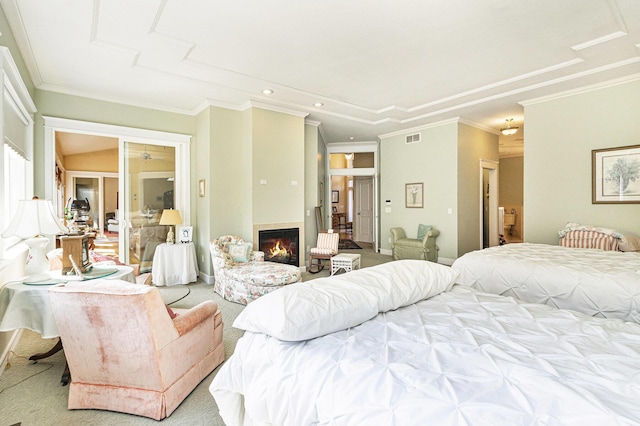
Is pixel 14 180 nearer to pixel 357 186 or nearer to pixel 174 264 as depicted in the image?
pixel 174 264

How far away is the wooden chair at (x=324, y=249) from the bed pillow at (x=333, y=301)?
11.8ft

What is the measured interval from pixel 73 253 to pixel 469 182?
645 cm

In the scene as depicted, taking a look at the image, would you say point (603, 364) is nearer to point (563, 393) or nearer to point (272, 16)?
point (563, 393)

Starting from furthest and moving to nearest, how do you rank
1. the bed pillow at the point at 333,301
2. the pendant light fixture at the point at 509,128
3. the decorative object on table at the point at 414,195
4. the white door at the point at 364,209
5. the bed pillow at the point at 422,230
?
the white door at the point at 364,209 → the decorative object on table at the point at 414,195 → the bed pillow at the point at 422,230 → the pendant light fixture at the point at 509,128 → the bed pillow at the point at 333,301

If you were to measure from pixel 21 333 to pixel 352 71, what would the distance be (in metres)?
4.60

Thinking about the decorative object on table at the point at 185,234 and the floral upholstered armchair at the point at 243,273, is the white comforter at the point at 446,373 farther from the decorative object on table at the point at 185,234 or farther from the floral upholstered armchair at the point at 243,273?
the decorative object on table at the point at 185,234

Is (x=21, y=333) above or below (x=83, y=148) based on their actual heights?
below

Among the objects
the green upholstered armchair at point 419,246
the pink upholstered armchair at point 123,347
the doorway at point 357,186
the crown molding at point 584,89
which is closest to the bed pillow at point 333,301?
the pink upholstered armchair at point 123,347

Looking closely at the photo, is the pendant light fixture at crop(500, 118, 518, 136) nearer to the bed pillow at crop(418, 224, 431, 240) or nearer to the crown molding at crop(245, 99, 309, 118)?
the bed pillow at crop(418, 224, 431, 240)

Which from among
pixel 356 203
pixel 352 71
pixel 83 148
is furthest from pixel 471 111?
pixel 83 148

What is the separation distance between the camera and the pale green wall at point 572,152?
4.06 m

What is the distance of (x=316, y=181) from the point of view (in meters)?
6.34

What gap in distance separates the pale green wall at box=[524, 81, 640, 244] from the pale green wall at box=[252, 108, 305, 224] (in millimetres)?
3799

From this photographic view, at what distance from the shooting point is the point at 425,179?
21.5 ft
